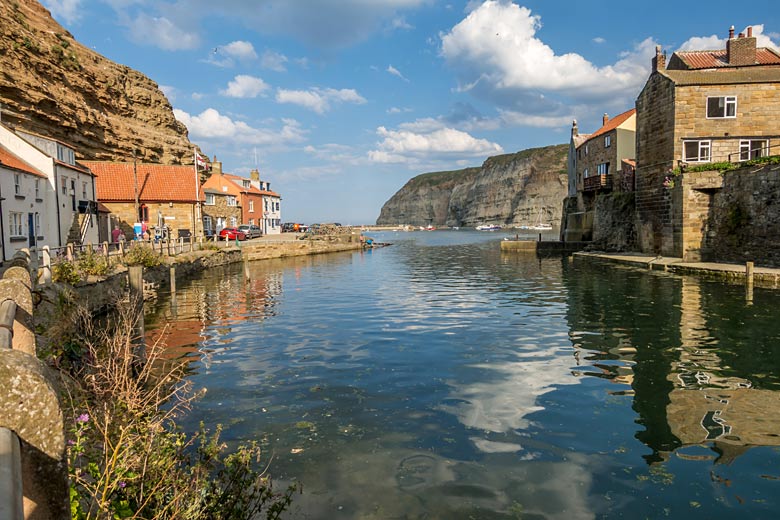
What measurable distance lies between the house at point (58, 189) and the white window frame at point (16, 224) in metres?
0.63

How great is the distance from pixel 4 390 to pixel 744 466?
9.42 meters

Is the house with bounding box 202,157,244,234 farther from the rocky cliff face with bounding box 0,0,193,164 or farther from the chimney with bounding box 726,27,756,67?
the chimney with bounding box 726,27,756,67

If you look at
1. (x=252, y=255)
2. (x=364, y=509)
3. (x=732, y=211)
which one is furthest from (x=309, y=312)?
(x=252, y=255)

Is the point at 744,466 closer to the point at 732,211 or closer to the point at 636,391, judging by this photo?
the point at 636,391

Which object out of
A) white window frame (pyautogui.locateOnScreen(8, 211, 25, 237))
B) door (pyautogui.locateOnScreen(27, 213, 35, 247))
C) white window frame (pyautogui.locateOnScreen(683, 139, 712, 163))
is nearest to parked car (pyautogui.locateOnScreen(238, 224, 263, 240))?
door (pyautogui.locateOnScreen(27, 213, 35, 247))

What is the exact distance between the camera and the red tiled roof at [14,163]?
1045 inches

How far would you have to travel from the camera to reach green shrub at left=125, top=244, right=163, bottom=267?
27150 millimetres

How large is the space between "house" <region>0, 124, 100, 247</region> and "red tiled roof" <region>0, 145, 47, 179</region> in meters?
0.70

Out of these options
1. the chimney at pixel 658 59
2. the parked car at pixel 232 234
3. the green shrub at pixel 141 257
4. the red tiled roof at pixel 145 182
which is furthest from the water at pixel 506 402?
the parked car at pixel 232 234

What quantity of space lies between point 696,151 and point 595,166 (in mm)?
23466

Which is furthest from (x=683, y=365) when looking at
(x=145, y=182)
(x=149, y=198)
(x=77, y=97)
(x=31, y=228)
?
(x=77, y=97)

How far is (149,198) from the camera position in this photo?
178ft

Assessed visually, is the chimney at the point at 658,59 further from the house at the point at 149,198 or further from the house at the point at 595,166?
the house at the point at 149,198

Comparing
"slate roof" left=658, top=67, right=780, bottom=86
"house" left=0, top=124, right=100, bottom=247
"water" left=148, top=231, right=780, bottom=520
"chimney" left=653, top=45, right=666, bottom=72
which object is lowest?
"water" left=148, top=231, right=780, bottom=520
